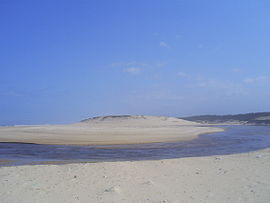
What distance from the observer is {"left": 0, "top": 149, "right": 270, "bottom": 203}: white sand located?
6.19 m

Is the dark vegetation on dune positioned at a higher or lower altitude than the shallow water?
lower

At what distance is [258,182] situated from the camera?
7.39 metres

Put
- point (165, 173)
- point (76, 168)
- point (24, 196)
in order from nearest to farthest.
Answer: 1. point (24, 196)
2. point (165, 173)
3. point (76, 168)

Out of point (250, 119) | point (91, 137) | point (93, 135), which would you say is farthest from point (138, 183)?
point (250, 119)

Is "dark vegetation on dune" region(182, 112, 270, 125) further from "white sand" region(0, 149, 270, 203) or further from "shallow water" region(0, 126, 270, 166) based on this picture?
"white sand" region(0, 149, 270, 203)

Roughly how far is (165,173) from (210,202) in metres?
3.01

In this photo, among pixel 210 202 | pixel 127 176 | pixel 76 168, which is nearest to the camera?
pixel 210 202

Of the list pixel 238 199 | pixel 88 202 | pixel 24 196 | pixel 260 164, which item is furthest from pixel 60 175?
pixel 260 164

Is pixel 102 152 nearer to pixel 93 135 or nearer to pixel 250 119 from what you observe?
pixel 93 135

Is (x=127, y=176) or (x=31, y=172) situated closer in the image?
(x=127, y=176)

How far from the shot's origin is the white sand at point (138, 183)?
6188 millimetres

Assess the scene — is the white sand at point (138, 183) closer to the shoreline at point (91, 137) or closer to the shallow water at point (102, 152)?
the shallow water at point (102, 152)

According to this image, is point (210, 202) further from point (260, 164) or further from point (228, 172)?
point (260, 164)

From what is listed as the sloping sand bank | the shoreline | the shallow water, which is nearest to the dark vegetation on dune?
the sloping sand bank
